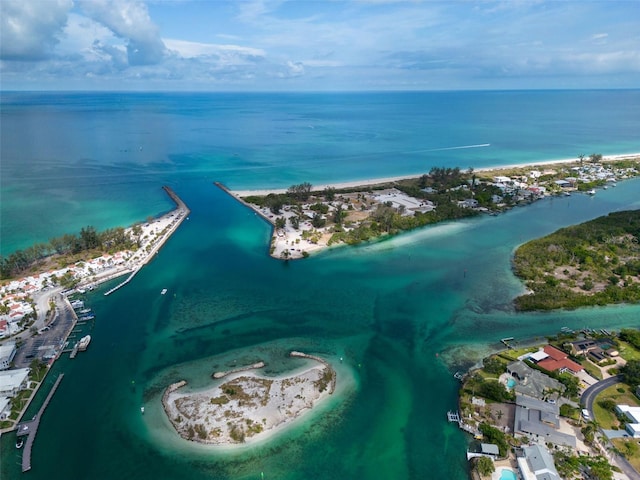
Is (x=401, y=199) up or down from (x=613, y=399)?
up

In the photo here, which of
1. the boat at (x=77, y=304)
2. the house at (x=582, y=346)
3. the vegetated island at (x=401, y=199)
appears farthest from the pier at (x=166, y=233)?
the house at (x=582, y=346)

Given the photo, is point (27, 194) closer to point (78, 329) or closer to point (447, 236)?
point (78, 329)

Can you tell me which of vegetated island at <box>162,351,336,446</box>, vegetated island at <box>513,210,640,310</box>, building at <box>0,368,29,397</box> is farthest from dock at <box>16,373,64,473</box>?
vegetated island at <box>513,210,640,310</box>

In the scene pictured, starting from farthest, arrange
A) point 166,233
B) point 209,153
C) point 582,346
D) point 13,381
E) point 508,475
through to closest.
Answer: point 209,153 → point 166,233 → point 582,346 → point 13,381 → point 508,475

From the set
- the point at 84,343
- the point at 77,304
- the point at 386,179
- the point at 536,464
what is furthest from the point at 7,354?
the point at 386,179

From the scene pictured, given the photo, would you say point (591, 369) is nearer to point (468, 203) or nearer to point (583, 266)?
point (583, 266)

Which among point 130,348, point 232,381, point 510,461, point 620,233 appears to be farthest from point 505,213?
point 130,348

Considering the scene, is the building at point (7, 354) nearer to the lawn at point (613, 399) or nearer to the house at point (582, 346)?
the lawn at point (613, 399)

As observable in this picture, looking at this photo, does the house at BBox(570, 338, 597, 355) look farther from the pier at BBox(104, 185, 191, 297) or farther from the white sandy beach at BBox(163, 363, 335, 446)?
the pier at BBox(104, 185, 191, 297)
